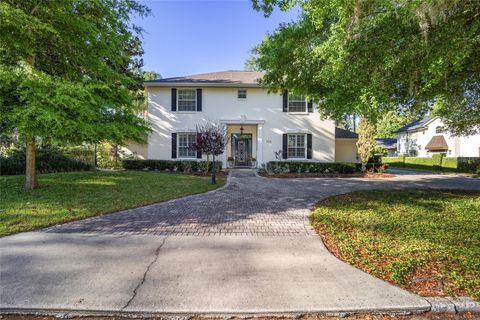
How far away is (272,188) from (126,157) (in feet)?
39.5

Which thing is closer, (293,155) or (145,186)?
(145,186)

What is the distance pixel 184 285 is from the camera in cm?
314

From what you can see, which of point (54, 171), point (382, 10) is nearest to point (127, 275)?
point (382, 10)

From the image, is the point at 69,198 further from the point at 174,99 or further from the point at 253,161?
the point at 253,161

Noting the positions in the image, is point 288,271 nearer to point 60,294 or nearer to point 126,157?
point 60,294

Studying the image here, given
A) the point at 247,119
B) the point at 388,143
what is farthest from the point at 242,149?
the point at 388,143

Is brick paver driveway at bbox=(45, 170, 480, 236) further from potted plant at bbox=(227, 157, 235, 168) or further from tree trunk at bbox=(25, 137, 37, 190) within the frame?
potted plant at bbox=(227, 157, 235, 168)

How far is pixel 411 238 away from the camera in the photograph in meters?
4.79

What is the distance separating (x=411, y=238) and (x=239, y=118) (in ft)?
46.1

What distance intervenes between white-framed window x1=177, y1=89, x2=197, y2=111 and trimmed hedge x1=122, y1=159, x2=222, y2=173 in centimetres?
373

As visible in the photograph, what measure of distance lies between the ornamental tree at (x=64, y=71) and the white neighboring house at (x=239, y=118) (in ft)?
25.5

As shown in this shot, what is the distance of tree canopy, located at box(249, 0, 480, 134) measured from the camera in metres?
5.00

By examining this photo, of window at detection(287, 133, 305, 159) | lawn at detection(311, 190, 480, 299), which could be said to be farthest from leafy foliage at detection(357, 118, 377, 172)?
lawn at detection(311, 190, 480, 299)

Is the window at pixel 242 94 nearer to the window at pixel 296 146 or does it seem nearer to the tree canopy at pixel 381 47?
the window at pixel 296 146
